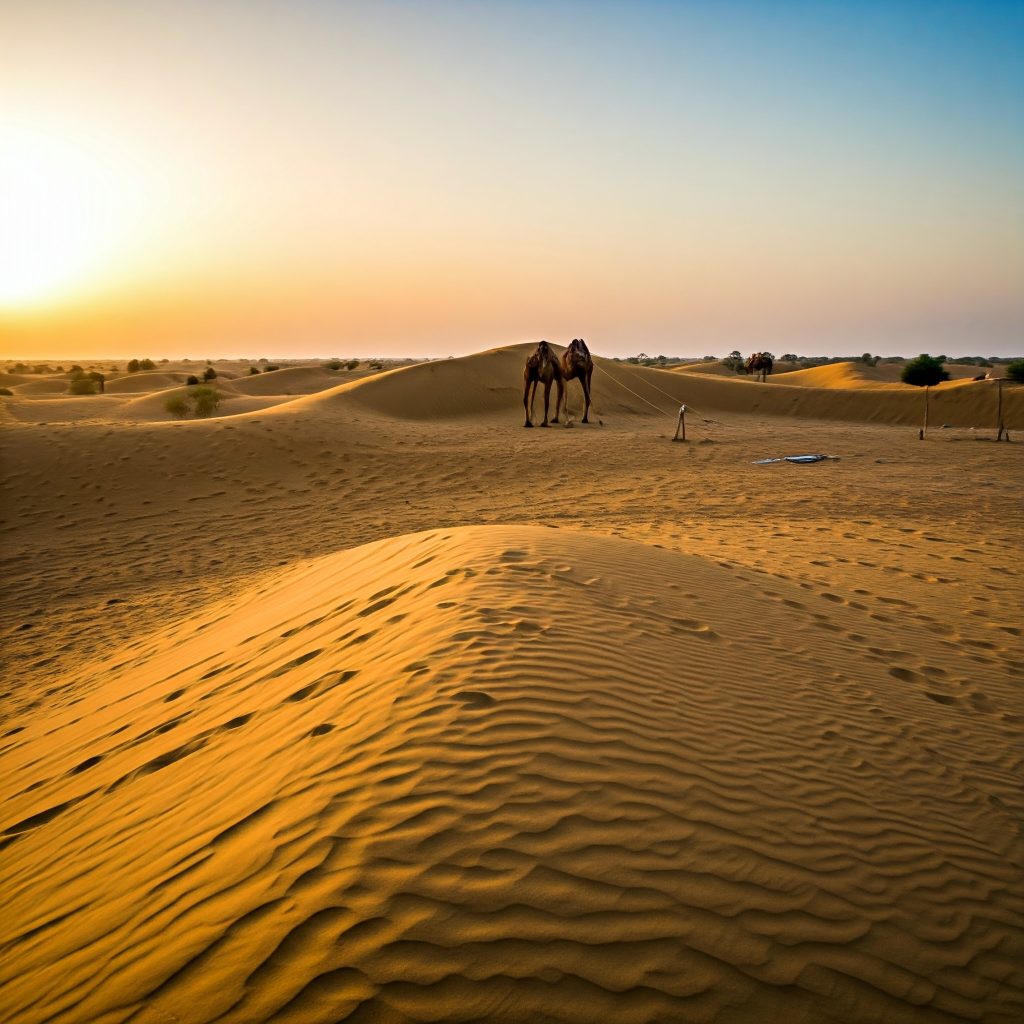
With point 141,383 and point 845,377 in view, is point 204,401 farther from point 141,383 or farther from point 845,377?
point 845,377

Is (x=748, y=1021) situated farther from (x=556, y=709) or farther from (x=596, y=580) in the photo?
(x=596, y=580)

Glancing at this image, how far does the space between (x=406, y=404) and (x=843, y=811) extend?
29.1 metres

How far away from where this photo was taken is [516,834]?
Answer: 103 inches

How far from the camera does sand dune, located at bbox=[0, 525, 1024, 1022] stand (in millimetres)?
2154

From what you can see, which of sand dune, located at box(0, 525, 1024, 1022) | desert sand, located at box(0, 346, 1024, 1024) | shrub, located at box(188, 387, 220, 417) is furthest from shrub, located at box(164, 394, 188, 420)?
sand dune, located at box(0, 525, 1024, 1022)

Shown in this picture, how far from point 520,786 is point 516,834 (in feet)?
0.89

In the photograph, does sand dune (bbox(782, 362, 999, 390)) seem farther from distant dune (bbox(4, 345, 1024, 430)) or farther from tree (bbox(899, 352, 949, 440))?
tree (bbox(899, 352, 949, 440))

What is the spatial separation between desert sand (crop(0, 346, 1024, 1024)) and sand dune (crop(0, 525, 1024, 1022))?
0.6 inches

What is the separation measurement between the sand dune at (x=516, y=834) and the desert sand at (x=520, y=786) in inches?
0.6

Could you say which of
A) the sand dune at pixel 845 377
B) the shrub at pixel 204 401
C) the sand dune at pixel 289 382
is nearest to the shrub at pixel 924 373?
the sand dune at pixel 845 377

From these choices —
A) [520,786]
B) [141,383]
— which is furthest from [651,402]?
[141,383]

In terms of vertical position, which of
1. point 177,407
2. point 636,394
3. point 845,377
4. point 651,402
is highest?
point 845,377

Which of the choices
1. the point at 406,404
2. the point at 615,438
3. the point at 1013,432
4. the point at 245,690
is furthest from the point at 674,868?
the point at 1013,432

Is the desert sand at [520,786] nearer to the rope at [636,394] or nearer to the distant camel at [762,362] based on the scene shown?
the rope at [636,394]
